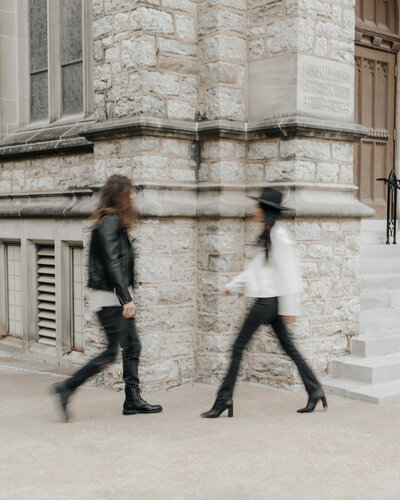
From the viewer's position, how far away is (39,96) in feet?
30.3

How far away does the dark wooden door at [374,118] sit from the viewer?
943 centimetres

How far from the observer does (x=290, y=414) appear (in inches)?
230

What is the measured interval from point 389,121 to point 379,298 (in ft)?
10.3

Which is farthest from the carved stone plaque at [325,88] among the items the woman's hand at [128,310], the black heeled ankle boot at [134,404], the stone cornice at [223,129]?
the black heeled ankle boot at [134,404]

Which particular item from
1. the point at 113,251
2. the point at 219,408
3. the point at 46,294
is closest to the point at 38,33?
the point at 46,294

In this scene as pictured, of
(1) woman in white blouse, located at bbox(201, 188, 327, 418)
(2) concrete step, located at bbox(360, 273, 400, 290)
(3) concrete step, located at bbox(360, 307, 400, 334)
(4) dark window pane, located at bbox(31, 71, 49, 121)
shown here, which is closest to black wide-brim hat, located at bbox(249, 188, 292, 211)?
(1) woman in white blouse, located at bbox(201, 188, 327, 418)

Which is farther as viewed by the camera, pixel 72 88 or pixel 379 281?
pixel 72 88

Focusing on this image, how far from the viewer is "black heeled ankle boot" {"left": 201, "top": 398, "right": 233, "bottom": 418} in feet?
18.6

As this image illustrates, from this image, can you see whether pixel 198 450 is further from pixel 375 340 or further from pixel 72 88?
pixel 72 88

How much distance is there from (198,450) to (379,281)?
3.66 meters

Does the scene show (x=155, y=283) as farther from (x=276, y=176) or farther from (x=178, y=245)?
(x=276, y=176)

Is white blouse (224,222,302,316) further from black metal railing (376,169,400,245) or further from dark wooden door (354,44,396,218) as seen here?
dark wooden door (354,44,396,218)

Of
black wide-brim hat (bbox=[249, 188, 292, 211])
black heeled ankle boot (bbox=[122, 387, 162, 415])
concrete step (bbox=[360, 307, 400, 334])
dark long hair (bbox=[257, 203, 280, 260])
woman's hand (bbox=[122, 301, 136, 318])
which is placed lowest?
black heeled ankle boot (bbox=[122, 387, 162, 415])

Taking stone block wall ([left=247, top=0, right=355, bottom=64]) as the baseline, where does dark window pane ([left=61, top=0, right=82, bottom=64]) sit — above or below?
above
